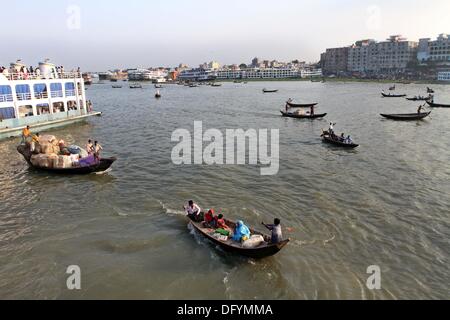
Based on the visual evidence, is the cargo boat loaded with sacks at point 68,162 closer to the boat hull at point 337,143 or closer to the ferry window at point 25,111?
the ferry window at point 25,111

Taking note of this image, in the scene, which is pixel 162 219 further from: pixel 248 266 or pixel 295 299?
pixel 295 299

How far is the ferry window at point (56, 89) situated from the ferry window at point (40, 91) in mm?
1225

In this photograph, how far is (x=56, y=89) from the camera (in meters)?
47.6

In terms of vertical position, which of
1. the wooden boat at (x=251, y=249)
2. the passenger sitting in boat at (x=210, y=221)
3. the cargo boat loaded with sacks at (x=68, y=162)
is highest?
the cargo boat loaded with sacks at (x=68, y=162)

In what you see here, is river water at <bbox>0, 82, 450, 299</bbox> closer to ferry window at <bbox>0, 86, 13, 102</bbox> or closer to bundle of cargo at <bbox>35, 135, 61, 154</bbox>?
bundle of cargo at <bbox>35, 135, 61, 154</bbox>

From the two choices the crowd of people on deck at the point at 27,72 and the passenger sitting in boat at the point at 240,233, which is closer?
the passenger sitting in boat at the point at 240,233

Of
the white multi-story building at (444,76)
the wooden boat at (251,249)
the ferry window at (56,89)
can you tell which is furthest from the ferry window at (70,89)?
the white multi-story building at (444,76)

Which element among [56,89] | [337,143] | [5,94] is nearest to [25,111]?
[5,94]

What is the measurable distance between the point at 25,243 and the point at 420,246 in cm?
1878

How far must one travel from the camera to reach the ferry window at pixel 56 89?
4687 centimetres

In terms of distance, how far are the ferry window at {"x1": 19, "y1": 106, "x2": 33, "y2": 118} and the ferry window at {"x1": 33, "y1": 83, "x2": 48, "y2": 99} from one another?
84.2 inches

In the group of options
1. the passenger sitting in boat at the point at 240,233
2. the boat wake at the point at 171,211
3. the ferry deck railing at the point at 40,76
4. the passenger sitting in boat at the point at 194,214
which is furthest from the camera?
the ferry deck railing at the point at 40,76

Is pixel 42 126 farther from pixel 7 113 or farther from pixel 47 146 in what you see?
pixel 47 146

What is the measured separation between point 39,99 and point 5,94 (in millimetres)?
4734
